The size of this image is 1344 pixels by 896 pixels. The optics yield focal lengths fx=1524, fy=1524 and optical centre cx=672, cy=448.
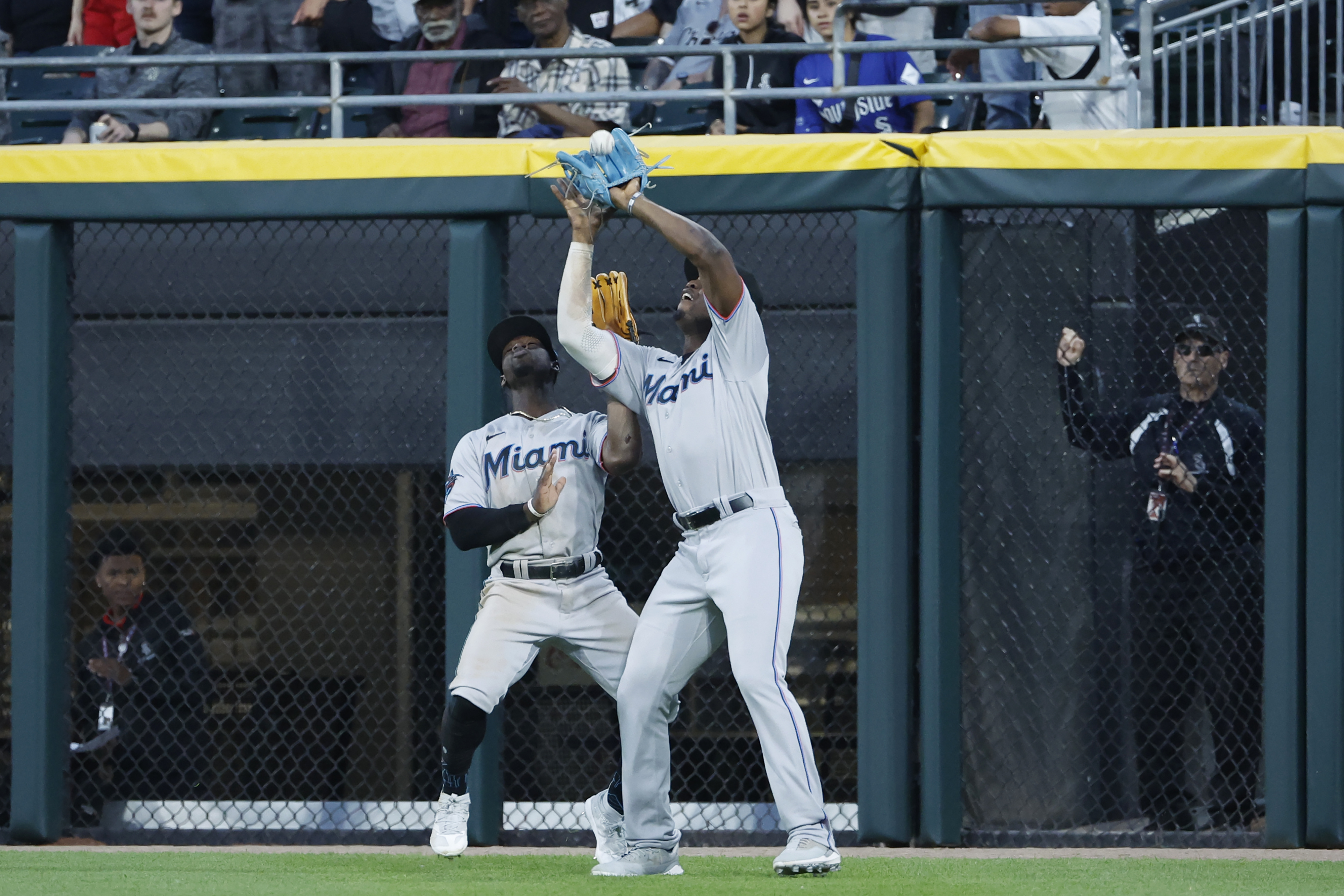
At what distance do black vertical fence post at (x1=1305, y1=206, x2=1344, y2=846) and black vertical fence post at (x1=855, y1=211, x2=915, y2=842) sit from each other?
1.38 metres

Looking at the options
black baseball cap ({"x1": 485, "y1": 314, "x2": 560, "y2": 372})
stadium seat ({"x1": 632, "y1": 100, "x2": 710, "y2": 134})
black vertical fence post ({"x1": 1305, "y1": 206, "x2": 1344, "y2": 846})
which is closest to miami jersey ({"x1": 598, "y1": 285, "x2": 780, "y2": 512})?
black baseball cap ({"x1": 485, "y1": 314, "x2": 560, "y2": 372})

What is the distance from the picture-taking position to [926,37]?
6.98 m

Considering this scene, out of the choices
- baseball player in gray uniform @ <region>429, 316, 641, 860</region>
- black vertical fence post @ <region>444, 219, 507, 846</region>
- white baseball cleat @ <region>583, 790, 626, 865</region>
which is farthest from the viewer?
black vertical fence post @ <region>444, 219, 507, 846</region>

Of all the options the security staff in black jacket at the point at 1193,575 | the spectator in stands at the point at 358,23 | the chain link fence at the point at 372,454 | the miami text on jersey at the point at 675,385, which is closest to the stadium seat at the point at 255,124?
the spectator in stands at the point at 358,23

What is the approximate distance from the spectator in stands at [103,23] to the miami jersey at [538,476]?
15.7 ft

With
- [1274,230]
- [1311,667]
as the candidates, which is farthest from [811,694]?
[1274,230]

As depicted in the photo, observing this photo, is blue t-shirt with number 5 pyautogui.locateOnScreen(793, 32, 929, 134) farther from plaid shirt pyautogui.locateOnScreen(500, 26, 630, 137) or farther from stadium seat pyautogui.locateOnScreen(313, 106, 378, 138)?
stadium seat pyautogui.locateOnScreen(313, 106, 378, 138)

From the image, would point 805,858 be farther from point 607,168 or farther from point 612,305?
point 607,168

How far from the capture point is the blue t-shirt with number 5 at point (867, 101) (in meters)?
6.49

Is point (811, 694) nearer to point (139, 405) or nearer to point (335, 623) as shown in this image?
point (335, 623)

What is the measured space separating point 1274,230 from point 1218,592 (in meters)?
1.32

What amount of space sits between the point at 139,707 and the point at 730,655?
10.5ft

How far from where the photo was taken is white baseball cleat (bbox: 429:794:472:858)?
15.0 ft

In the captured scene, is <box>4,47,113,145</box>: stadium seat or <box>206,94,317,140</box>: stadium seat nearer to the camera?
<box>206,94,317,140</box>: stadium seat
